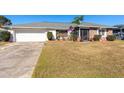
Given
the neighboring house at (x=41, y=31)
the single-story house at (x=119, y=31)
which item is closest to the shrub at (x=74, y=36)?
the neighboring house at (x=41, y=31)

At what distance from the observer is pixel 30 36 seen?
33.1m

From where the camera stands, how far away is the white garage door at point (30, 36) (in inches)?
1277

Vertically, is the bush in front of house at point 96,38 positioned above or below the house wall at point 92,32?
below

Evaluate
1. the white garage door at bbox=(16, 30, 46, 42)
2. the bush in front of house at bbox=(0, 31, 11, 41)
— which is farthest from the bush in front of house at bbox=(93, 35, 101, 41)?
the bush in front of house at bbox=(0, 31, 11, 41)

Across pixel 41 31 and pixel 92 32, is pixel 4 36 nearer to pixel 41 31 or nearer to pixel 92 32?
pixel 41 31

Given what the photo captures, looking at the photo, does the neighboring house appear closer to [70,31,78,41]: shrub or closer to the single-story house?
[70,31,78,41]: shrub

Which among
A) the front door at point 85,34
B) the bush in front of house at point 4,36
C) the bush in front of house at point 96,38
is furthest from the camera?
the front door at point 85,34

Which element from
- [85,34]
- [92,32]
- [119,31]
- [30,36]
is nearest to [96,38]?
[85,34]

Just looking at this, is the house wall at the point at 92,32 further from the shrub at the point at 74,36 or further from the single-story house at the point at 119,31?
the single-story house at the point at 119,31
